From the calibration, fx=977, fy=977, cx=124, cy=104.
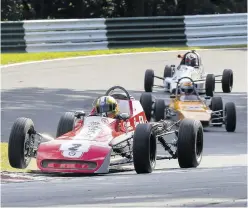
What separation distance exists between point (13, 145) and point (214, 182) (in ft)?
14.1

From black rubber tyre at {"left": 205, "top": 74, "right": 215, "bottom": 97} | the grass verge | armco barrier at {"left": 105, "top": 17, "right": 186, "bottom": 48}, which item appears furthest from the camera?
armco barrier at {"left": 105, "top": 17, "right": 186, "bottom": 48}

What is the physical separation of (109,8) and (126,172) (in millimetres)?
28906

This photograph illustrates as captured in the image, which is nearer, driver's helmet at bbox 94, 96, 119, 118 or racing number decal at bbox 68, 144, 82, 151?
racing number decal at bbox 68, 144, 82, 151

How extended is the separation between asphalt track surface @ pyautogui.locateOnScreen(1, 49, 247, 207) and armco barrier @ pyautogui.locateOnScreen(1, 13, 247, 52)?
4.47 ft

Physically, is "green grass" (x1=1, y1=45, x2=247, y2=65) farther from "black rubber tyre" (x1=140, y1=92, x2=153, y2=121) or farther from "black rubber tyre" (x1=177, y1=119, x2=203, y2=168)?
"black rubber tyre" (x1=177, y1=119, x2=203, y2=168)

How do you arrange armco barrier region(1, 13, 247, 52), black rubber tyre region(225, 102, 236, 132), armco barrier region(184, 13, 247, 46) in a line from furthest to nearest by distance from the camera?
armco barrier region(184, 13, 247, 46) < armco barrier region(1, 13, 247, 52) < black rubber tyre region(225, 102, 236, 132)

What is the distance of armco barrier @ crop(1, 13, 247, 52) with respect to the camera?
105 feet

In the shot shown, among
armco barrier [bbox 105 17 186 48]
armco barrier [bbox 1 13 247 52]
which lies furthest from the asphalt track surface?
armco barrier [bbox 105 17 186 48]

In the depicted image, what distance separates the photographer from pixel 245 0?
42.4m

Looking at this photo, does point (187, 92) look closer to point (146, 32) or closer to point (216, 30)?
point (146, 32)

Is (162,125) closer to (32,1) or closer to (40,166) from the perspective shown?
(40,166)

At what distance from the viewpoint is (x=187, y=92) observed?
20172 mm

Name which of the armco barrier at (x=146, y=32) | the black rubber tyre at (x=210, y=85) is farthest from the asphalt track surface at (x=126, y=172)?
the armco barrier at (x=146, y=32)

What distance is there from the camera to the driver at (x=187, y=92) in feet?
64.5
